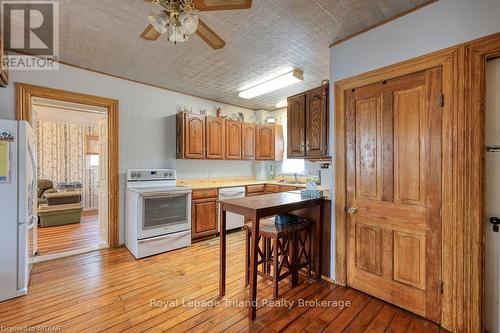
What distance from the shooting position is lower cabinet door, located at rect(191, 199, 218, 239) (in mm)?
3855

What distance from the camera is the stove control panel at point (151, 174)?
3607 mm

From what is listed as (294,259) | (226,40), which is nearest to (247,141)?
(226,40)

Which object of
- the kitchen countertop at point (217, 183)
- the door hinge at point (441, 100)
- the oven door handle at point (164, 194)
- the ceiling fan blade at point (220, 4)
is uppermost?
the ceiling fan blade at point (220, 4)

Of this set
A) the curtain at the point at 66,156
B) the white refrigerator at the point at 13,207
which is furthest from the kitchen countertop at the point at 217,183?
the curtain at the point at 66,156

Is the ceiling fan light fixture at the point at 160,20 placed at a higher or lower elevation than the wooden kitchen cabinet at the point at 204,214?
higher

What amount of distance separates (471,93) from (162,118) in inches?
157

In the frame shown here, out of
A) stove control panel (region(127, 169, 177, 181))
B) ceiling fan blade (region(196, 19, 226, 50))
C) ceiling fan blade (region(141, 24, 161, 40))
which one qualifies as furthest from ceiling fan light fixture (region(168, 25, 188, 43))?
stove control panel (region(127, 169, 177, 181))

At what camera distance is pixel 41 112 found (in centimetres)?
523

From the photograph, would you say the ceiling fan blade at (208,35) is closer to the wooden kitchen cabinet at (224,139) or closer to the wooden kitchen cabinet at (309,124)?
the wooden kitchen cabinet at (309,124)

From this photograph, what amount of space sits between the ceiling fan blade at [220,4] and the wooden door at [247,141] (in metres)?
3.35

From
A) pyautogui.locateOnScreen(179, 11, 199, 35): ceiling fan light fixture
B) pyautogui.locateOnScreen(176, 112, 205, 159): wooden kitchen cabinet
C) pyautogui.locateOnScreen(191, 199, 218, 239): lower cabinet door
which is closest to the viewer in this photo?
pyautogui.locateOnScreen(179, 11, 199, 35): ceiling fan light fixture

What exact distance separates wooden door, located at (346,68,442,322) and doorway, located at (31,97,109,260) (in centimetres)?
359

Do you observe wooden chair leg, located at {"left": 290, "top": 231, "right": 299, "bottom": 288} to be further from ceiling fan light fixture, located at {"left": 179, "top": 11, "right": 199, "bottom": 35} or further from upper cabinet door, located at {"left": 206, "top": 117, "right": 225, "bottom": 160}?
upper cabinet door, located at {"left": 206, "top": 117, "right": 225, "bottom": 160}

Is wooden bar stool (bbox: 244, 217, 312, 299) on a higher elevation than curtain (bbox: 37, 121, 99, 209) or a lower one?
lower
